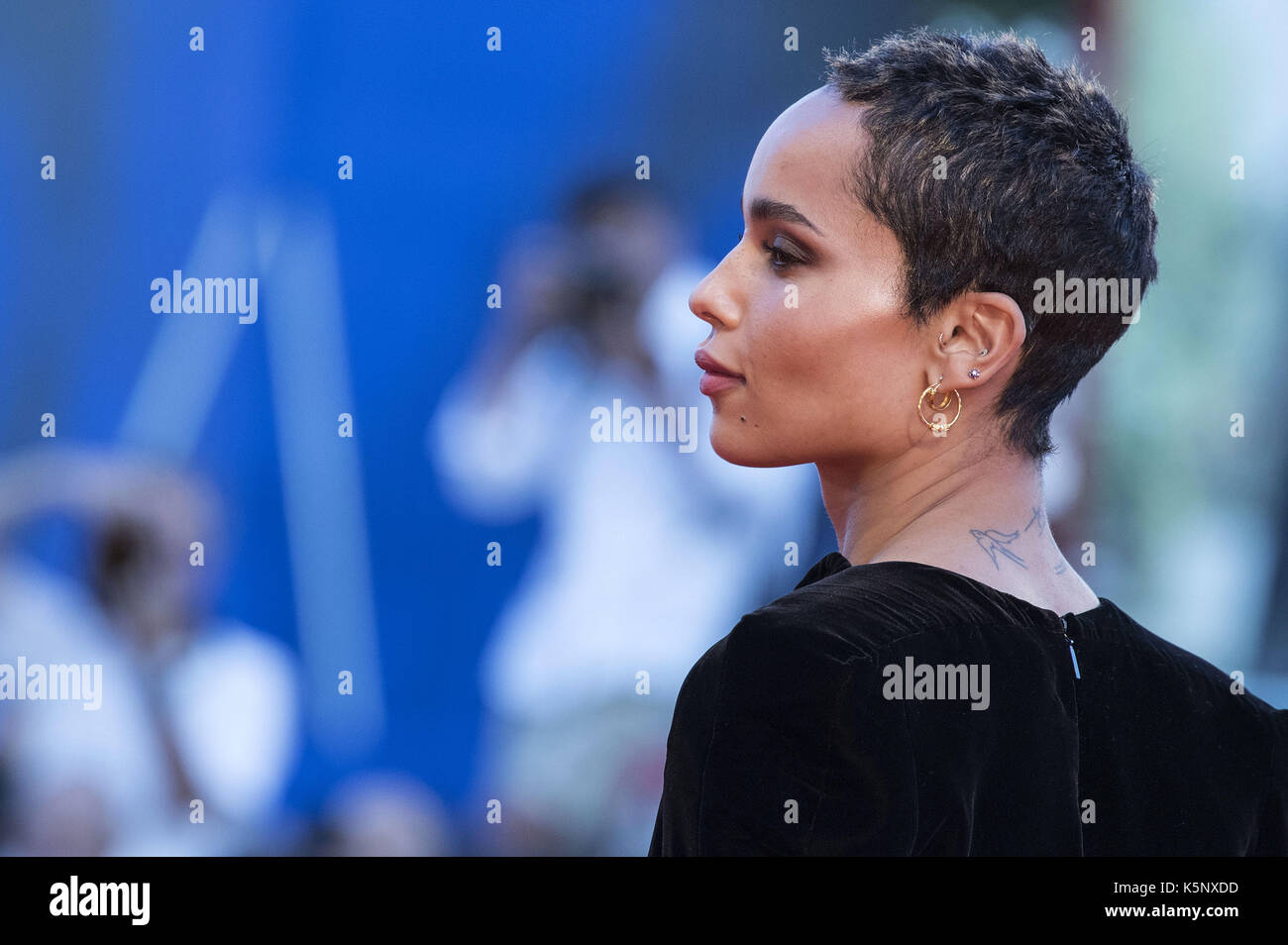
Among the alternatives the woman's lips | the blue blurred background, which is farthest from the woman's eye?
the blue blurred background

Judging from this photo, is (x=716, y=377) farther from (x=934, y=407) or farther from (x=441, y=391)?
(x=441, y=391)

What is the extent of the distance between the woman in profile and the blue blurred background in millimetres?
2682

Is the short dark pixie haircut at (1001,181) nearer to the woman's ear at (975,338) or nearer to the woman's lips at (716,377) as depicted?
the woman's ear at (975,338)

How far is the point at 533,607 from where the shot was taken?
4098mm

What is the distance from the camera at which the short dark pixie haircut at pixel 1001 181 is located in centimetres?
129

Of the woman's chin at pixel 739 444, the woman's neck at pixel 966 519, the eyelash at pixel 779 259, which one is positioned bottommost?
the woman's neck at pixel 966 519

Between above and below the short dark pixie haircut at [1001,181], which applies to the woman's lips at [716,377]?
below

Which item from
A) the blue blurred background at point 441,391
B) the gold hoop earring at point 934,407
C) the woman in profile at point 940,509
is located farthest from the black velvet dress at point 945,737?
the blue blurred background at point 441,391

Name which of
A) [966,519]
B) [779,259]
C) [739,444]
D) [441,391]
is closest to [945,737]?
[966,519]

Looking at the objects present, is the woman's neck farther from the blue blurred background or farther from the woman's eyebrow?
the blue blurred background

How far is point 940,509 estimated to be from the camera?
135 centimetres

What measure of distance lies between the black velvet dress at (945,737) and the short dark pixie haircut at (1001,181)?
27 centimetres

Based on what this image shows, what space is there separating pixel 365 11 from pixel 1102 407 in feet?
9.44

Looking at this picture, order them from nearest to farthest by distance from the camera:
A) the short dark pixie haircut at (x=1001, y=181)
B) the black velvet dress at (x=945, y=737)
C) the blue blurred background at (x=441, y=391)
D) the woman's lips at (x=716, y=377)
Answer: the black velvet dress at (x=945, y=737) < the short dark pixie haircut at (x=1001, y=181) < the woman's lips at (x=716, y=377) < the blue blurred background at (x=441, y=391)
